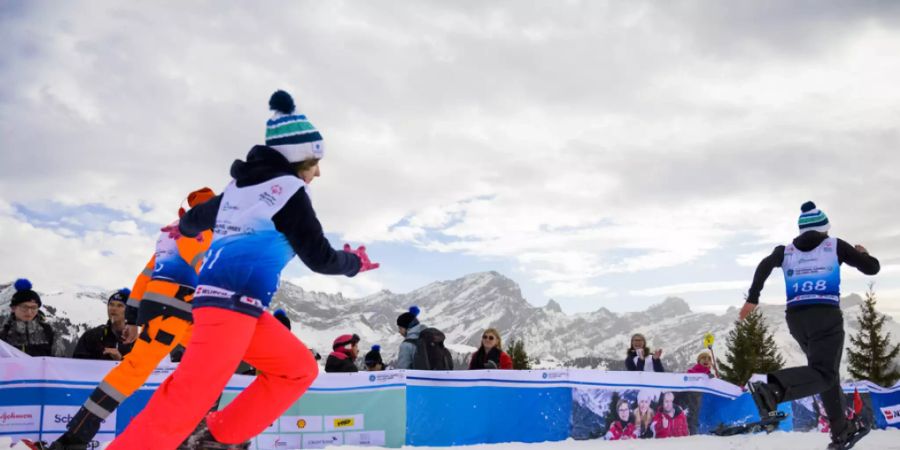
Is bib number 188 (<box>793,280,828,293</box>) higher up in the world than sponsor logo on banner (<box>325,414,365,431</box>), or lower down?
higher up

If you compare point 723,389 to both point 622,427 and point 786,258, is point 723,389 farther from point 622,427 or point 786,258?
point 786,258

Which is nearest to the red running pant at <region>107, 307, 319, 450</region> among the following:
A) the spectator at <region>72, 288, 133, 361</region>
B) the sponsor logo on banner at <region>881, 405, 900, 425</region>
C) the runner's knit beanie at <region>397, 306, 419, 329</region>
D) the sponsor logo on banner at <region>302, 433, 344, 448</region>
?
→ the sponsor logo on banner at <region>302, 433, 344, 448</region>

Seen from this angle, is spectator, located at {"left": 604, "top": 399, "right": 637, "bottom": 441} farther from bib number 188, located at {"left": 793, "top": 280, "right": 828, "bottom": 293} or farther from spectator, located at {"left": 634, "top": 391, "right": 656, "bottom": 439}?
bib number 188, located at {"left": 793, "top": 280, "right": 828, "bottom": 293}

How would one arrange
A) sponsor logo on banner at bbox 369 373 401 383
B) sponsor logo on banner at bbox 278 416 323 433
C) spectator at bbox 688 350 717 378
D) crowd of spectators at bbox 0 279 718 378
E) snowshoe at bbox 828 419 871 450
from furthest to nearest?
1. spectator at bbox 688 350 717 378
2. sponsor logo on banner at bbox 369 373 401 383
3. sponsor logo on banner at bbox 278 416 323 433
4. crowd of spectators at bbox 0 279 718 378
5. snowshoe at bbox 828 419 871 450

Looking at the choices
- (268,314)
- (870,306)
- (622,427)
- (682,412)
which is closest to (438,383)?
(622,427)

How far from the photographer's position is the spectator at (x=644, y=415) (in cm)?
892

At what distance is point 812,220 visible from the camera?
6.21m

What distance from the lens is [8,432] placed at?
5629 mm

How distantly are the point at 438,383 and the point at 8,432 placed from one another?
425 cm

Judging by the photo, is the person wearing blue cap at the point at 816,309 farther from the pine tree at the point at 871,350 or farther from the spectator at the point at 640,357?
the pine tree at the point at 871,350

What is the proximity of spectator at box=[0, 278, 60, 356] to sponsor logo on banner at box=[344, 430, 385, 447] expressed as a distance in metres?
Answer: 3.24

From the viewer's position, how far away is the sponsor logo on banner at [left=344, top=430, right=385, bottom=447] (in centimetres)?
733

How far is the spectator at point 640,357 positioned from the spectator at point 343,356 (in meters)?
4.94

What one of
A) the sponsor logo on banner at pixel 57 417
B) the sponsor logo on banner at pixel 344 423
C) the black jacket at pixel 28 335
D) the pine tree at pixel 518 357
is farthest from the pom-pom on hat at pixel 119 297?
the pine tree at pixel 518 357
